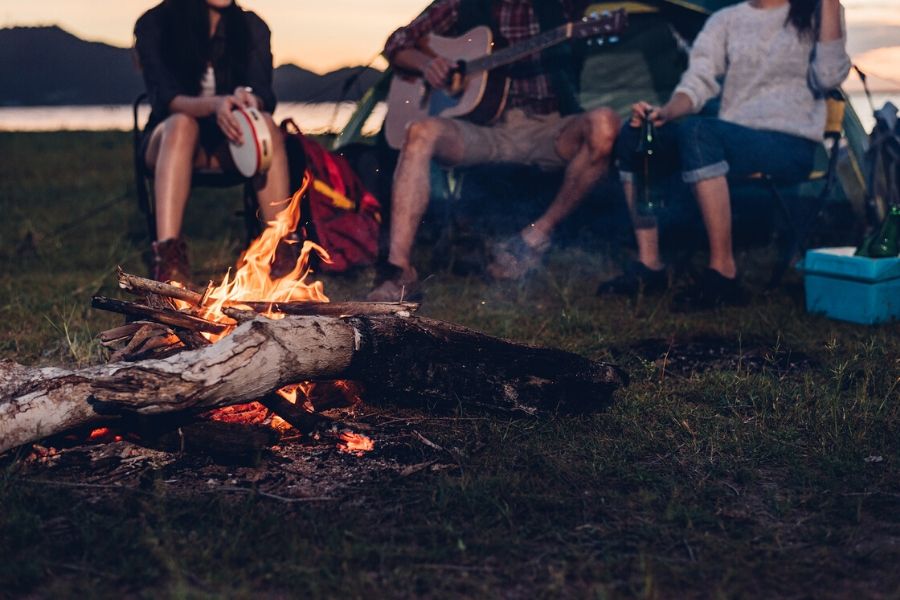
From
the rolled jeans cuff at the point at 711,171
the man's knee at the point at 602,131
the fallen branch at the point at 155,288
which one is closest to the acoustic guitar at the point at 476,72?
the man's knee at the point at 602,131

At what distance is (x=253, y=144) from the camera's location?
484 cm

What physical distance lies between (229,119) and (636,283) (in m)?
2.34

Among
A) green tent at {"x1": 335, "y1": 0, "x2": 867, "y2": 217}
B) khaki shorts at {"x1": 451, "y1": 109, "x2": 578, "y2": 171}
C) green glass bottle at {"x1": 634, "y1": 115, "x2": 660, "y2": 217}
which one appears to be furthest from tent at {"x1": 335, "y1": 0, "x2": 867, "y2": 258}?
green glass bottle at {"x1": 634, "y1": 115, "x2": 660, "y2": 217}

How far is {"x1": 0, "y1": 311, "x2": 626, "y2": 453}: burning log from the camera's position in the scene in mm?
2686

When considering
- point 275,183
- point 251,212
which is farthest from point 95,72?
point 275,183

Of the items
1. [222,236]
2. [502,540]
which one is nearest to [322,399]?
[502,540]

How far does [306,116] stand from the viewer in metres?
6.05

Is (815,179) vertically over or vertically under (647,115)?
under

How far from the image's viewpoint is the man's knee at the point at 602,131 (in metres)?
5.13

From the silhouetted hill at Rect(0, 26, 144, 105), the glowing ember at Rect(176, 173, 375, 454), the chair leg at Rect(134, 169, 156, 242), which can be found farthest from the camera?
the silhouetted hill at Rect(0, 26, 144, 105)

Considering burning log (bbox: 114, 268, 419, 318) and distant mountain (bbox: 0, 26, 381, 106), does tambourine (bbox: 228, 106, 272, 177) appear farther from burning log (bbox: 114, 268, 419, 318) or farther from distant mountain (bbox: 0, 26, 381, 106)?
burning log (bbox: 114, 268, 419, 318)

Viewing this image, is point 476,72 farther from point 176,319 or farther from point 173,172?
point 176,319

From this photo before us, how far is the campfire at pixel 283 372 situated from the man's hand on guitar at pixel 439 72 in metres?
2.35

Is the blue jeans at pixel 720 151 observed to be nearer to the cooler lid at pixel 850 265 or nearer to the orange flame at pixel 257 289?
the cooler lid at pixel 850 265
